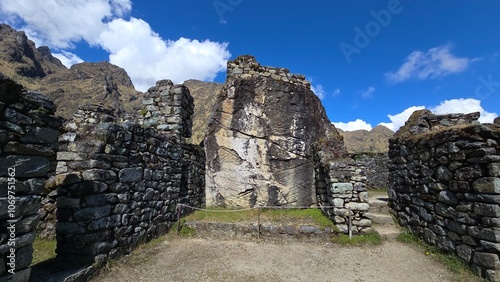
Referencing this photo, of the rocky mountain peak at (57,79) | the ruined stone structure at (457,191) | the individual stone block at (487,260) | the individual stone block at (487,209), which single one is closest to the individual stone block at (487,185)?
the ruined stone structure at (457,191)

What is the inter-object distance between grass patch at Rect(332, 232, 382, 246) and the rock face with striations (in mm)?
2902

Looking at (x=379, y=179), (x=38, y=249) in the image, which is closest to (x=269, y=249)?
(x=38, y=249)

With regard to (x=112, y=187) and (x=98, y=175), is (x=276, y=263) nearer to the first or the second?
(x=112, y=187)

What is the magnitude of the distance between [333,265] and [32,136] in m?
7.00

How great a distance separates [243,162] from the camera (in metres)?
11.1

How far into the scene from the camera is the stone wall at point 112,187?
540 centimetres

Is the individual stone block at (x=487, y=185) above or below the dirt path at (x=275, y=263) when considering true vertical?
above

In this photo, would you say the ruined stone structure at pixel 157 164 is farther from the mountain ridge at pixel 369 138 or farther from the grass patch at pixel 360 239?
the mountain ridge at pixel 369 138

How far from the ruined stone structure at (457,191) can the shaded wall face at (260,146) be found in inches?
155

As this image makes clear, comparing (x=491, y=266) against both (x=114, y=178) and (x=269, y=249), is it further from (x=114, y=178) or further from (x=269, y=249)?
(x=114, y=178)

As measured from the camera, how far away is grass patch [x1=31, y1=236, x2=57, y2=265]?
18.5 ft

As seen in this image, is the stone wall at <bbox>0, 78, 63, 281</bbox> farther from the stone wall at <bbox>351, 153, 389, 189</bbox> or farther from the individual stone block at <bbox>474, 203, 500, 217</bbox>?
the stone wall at <bbox>351, 153, 389, 189</bbox>

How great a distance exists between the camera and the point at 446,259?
6547 millimetres

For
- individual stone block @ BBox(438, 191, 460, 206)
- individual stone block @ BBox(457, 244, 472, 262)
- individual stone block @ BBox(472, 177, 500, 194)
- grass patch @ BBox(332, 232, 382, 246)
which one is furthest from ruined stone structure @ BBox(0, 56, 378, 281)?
individual stone block @ BBox(472, 177, 500, 194)
